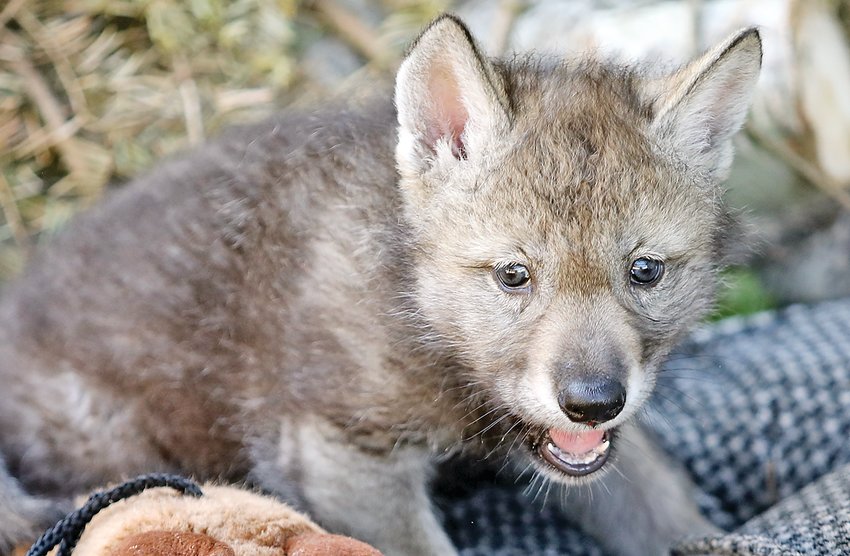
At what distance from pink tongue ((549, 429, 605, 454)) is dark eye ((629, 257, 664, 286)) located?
1.42 ft

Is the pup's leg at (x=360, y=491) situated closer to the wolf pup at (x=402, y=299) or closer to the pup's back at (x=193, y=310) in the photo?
the wolf pup at (x=402, y=299)

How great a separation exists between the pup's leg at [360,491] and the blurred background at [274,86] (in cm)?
189

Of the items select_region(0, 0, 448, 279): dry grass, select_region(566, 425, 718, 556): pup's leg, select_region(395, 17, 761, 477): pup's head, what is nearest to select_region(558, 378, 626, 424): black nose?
select_region(395, 17, 761, 477): pup's head

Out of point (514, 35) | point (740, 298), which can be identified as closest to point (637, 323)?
point (740, 298)

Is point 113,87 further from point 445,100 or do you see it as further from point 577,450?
point 577,450

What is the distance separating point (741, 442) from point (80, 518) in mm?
2286

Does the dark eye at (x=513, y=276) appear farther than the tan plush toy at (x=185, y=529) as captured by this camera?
Yes

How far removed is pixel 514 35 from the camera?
460 centimetres

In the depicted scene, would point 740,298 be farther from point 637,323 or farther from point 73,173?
point 73,173

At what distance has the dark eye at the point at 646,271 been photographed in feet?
7.97

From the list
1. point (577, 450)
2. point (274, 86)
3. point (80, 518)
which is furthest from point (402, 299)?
point (274, 86)

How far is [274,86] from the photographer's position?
4.41 metres

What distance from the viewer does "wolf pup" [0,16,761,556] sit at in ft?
7.86

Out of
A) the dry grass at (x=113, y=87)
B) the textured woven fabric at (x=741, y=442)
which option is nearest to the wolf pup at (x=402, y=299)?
the textured woven fabric at (x=741, y=442)
